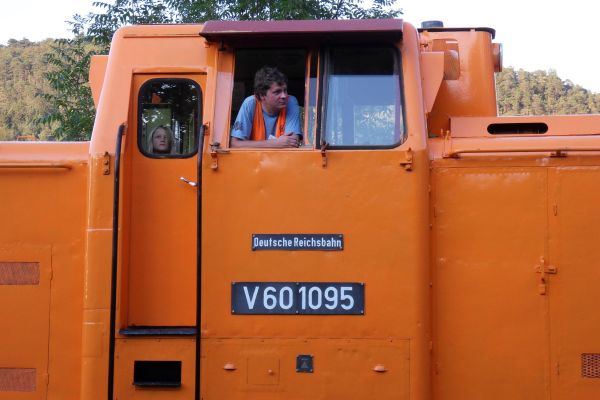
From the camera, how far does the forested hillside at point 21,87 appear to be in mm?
36406

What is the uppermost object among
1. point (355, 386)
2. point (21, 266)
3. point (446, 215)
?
point (446, 215)

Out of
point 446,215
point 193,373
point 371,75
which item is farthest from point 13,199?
point 446,215

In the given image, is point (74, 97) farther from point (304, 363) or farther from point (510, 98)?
point (510, 98)

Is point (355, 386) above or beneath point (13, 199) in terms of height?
beneath

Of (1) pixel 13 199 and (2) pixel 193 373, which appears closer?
(2) pixel 193 373

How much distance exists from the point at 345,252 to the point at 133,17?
33.8ft

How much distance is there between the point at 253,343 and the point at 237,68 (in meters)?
1.94

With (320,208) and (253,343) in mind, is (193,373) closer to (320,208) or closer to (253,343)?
(253,343)

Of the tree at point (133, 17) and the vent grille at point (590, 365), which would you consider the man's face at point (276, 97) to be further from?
the tree at point (133, 17)

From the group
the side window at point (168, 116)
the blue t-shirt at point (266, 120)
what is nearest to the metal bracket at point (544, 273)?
the blue t-shirt at point (266, 120)

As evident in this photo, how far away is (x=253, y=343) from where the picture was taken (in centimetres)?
498

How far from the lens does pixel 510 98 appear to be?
33688mm

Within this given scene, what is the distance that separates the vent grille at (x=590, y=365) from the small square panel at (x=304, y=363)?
1.79 meters

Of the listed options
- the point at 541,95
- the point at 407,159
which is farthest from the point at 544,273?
the point at 541,95
